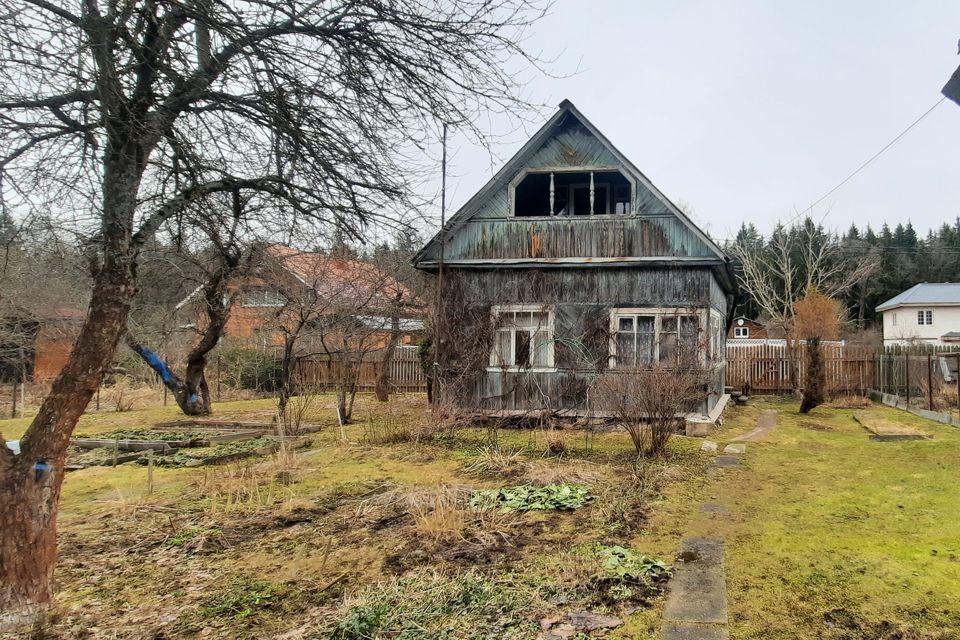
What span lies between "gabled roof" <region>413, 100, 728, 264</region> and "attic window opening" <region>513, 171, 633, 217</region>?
1.40 ft

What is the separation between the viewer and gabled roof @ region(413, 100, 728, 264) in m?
13.2

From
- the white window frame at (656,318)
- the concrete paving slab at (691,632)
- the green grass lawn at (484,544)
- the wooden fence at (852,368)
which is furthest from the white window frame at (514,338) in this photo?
the concrete paving slab at (691,632)

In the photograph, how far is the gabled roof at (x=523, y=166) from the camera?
13.2 meters

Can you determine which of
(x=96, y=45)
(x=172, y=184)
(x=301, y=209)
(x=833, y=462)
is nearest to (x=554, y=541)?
(x=301, y=209)

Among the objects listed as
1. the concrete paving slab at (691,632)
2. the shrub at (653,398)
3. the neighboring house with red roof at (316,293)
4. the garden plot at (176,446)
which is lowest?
the garden plot at (176,446)

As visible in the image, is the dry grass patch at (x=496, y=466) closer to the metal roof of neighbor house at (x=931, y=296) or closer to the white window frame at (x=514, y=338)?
the white window frame at (x=514, y=338)

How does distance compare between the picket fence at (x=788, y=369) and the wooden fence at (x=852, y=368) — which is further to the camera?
the picket fence at (x=788, y=369)

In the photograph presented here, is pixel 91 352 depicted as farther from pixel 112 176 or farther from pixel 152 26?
pixel 152 26

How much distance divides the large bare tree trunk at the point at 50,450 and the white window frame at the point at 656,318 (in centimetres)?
1074

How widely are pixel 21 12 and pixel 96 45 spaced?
0.45 metres

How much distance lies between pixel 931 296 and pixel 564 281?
4582 cm

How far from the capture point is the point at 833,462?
968cm

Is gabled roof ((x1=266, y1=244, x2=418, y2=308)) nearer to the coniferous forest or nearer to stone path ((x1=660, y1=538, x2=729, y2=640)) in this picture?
stone path ((x1=660, y1=538, x2=729, y2=640))

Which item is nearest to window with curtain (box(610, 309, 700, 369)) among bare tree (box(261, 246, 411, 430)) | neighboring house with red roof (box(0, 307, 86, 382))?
bare tree (box(261, 246, 411, 430))
